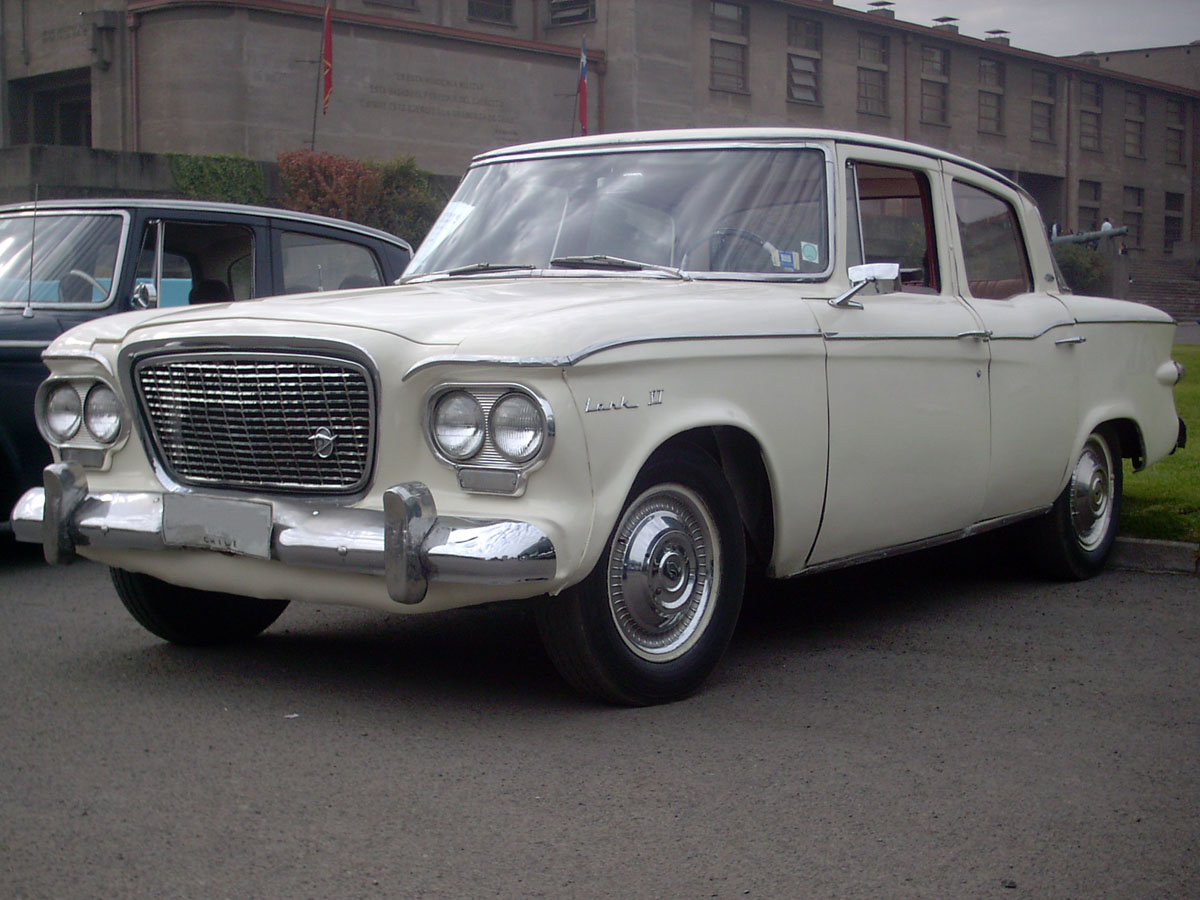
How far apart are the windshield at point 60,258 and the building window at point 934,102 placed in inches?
1718

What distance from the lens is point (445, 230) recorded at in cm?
584

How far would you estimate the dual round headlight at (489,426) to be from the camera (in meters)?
4.01

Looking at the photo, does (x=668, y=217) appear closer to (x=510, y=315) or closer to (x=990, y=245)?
(x=510, y=315)

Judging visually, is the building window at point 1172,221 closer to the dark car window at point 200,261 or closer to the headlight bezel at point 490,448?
the dark car window at point 200,261

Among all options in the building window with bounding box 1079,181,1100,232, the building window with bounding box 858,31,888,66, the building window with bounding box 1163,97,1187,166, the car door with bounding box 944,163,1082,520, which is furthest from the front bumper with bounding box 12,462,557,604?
the building window with bounding box 1163,97,1187,166

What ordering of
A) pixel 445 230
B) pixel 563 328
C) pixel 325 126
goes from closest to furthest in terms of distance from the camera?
1. pixel 563 328
2. pixel 445 230
3. pixel 325 126

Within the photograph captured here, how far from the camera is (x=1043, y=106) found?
5259cm

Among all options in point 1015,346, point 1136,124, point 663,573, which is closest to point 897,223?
point 1015,346

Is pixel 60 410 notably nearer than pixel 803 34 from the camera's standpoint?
Yes

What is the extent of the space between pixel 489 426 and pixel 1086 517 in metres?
3.68

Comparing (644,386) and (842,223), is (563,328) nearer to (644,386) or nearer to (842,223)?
(644,386)

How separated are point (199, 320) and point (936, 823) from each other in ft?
8.38

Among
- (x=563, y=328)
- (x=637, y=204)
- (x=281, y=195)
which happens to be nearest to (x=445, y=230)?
(x=637, y=204)

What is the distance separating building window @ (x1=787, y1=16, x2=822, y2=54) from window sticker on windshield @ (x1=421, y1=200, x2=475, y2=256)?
135 ft
